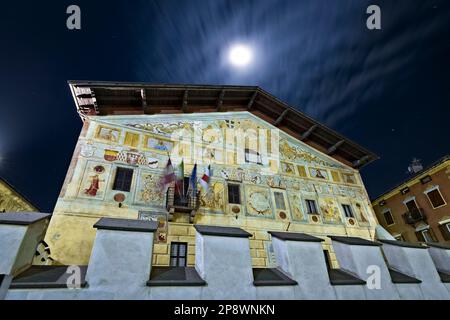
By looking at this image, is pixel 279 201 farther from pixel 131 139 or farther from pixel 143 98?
pixel 143 98

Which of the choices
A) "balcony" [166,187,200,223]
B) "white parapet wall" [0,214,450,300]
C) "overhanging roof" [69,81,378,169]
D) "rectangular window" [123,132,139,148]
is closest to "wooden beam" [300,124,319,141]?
"overhanging roof" [69,81,378,169]

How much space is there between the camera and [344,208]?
13.3 meters

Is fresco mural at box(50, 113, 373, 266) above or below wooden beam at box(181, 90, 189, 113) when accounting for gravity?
below

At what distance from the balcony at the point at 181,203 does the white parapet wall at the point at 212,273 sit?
511 cm

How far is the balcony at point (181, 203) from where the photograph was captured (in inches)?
359

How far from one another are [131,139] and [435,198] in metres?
19.9

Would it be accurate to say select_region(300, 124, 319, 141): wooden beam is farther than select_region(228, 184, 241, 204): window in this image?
Yes

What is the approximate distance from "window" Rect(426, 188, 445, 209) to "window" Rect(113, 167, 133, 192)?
19.5 metres

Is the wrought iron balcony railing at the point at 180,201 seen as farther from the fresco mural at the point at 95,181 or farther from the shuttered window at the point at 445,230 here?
the shuttered window at the point at 445,230

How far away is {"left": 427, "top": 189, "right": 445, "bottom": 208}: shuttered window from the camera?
15.7m

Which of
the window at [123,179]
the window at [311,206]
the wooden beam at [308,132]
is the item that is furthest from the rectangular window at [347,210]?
the window at [123,179]

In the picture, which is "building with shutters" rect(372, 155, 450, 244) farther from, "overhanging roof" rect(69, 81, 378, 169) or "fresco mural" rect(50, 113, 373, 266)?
"fresco mural" rect(50, 113, 373, 266)

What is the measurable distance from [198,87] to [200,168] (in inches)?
174
